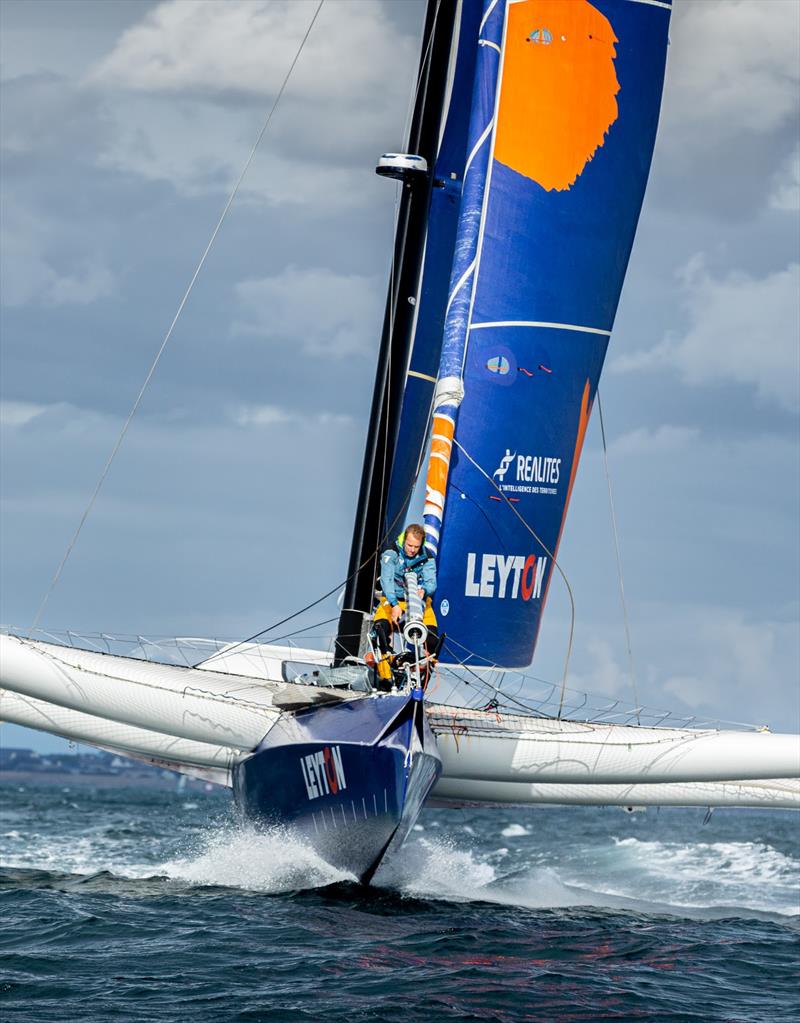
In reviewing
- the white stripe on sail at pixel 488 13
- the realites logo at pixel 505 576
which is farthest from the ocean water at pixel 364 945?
the white stripe on sail at pixel 488 13

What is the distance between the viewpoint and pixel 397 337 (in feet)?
34.9

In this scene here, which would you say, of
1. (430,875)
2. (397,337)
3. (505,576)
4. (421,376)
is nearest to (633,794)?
(430,875)

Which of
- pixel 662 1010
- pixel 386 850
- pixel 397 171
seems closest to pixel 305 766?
pixel 386 850

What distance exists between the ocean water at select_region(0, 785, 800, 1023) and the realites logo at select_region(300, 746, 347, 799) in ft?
2.24

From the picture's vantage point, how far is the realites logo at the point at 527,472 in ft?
36.3

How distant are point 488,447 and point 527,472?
0.40 meters

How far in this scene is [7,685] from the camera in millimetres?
9227

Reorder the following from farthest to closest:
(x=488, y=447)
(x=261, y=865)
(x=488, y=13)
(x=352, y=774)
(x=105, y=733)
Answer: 1. (x=488, y=13)
2. (x=488, y=447)
3. (x=105, y=733)
4. (x=261, y=865)
5. (x=352, y=774)

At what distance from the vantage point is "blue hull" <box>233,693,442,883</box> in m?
8.19

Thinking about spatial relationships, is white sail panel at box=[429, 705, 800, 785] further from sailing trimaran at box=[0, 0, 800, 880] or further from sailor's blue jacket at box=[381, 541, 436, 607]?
sailor's blue jacket at box=[381, 541, 436, 607]

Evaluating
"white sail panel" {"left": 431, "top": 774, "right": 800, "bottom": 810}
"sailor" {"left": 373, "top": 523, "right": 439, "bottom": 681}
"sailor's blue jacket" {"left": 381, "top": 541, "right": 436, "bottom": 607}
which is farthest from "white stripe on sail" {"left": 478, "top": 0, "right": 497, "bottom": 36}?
"white sail panel" {"left": 431, "top": 774, "right": 800, "bottom": 810}

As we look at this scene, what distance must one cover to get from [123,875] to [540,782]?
355 cm

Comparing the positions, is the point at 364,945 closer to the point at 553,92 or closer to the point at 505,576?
the point at 505,576

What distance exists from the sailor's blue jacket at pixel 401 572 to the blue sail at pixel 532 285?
1620mm
